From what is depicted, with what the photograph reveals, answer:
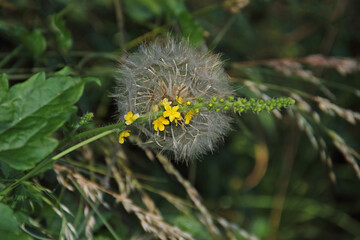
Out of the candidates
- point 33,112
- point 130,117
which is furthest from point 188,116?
point 33,112

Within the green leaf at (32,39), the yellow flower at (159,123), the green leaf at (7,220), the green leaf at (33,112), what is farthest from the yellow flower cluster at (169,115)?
the green leaf at (32,39)

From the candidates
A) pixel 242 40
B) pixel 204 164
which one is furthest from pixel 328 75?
pixel 204 164

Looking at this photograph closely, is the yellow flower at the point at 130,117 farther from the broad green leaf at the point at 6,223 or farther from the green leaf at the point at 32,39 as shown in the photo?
the green leaf at the point at 32,39

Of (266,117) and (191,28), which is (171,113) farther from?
(266,117)

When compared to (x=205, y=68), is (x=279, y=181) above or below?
below

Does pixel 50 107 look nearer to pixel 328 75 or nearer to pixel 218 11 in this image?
pixel 218 11

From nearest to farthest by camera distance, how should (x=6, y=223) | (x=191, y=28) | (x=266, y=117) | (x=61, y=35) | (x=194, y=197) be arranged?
(x=6, y=223)
(x=194, y=197)
(x=61, y=35)
(x=191, y=28)
(x=266, y=117)

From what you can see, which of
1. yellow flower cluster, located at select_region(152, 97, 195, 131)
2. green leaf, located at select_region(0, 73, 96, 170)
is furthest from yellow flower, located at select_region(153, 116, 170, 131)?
green leaf, located at select_region(0, 73, 96, 170)
